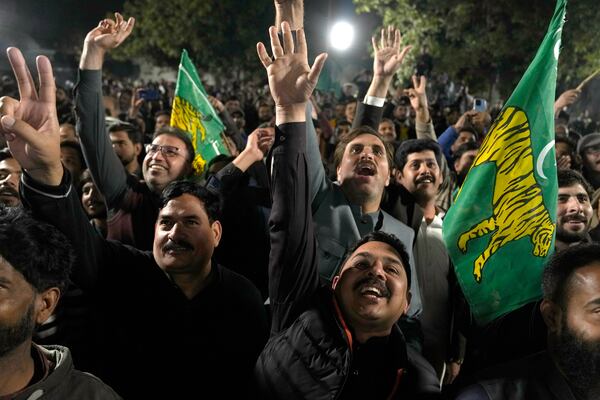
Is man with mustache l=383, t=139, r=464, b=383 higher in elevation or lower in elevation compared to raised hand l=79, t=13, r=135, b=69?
lower

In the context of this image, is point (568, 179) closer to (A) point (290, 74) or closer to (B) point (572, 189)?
(B) point (572, 189)

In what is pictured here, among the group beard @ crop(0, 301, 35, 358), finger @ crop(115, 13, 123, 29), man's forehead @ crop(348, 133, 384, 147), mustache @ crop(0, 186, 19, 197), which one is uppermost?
finger @ crop(115, 13, 123, 29)

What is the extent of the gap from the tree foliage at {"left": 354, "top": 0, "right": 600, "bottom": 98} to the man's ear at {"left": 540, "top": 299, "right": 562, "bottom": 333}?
1356cm

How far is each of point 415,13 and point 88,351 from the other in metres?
14.8

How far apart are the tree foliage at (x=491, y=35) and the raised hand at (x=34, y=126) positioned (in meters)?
14.0

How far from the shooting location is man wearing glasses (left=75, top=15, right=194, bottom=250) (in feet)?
11.2

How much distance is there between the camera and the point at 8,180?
363cm

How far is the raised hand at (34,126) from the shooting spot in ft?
7.16

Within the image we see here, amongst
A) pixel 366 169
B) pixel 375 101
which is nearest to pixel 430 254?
pixel 366 169

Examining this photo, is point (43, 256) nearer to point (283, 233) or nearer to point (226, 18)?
point (283, 233)

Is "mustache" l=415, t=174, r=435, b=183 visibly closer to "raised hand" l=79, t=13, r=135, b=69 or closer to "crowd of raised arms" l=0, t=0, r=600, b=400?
"crowd of raised arms" l=0, t=0, r=600, b=400

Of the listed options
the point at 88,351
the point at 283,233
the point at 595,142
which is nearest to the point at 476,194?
the point at 283,233

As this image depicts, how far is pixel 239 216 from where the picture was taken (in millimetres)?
4027

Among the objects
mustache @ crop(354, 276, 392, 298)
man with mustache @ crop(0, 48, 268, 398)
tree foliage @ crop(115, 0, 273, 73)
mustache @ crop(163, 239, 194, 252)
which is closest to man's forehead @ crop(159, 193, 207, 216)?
man with mustache @ crop(0, 48, 268, 398)
